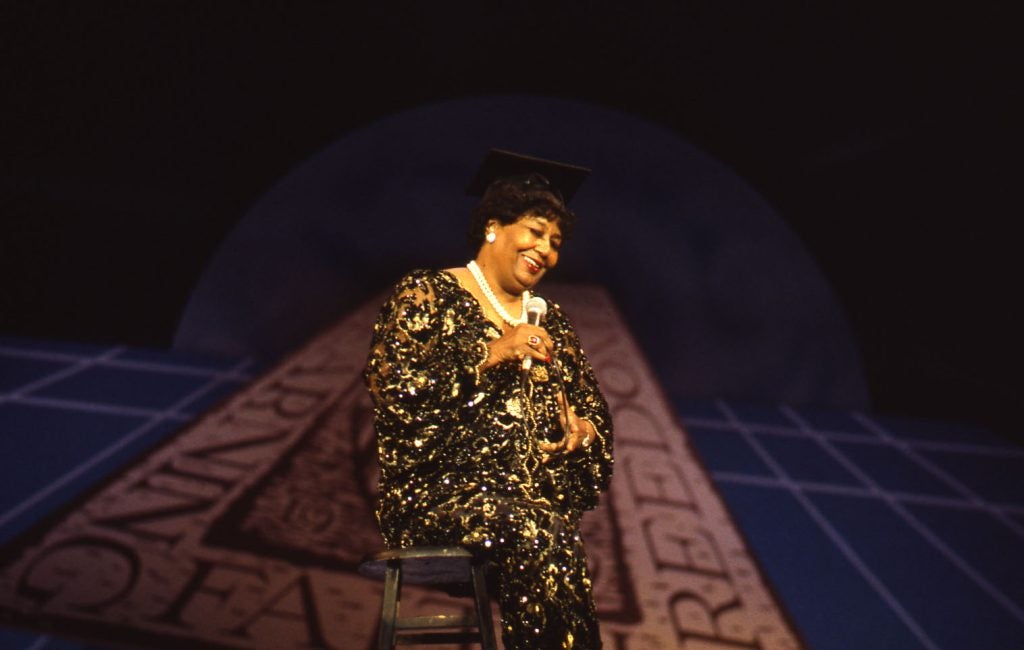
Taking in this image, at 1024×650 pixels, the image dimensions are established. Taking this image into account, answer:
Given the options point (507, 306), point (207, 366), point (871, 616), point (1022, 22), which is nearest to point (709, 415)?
point (871, 616)

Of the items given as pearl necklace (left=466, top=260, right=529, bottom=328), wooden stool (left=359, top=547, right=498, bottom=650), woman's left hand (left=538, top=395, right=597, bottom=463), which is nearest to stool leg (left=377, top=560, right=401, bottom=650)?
wooden stool (left=359, top=547, right=498, bottom=650)

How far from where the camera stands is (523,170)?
6.56 feet

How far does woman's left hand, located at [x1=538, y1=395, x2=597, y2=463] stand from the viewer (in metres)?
1.81

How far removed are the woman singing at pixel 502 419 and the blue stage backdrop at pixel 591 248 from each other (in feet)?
11.2

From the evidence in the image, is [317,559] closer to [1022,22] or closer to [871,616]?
[871,616]

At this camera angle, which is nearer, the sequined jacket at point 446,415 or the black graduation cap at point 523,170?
the sequined jacket at point 446,415

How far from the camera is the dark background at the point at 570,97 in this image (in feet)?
13.6

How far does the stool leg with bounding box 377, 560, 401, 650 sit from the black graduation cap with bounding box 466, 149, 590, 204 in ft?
4.06

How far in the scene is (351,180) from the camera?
5.32 m

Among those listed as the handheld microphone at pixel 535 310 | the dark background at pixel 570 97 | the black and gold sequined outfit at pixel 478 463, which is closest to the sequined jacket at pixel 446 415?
the black and gold sequined outfit at pixel 478 463

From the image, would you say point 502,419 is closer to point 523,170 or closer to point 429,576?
point 429,576

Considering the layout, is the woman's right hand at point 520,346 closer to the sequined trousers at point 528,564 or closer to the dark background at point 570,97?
the sequined trousers at point 528,564

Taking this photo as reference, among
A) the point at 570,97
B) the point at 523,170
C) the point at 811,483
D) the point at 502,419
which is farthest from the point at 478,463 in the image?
the point at 570,97

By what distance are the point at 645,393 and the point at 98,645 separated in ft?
10.8
